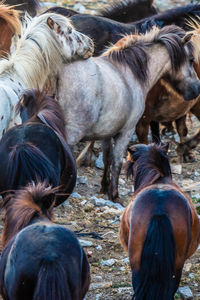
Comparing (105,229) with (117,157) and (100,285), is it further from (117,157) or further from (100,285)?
(100,285)

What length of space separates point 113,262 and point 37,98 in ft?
5.33

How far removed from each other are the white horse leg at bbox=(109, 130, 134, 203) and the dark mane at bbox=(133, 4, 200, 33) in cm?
290

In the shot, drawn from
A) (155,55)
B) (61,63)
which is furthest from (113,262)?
(155,55)

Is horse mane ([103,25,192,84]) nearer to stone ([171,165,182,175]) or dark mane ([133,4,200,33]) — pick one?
stone ([171,165,182,175])

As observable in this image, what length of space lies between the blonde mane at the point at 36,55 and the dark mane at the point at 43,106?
37.2 inches

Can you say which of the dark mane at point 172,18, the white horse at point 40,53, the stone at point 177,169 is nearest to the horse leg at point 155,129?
the stone at point 177,169

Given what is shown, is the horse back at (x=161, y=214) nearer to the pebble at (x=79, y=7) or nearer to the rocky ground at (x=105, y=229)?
the rocky ground at (x=105, y=229)

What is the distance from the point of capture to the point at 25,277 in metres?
2.90

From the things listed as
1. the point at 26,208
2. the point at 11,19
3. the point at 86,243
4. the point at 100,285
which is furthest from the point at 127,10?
the point at 26,208

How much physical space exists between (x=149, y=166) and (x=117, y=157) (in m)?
2.94

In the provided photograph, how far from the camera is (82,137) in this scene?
6.45 m

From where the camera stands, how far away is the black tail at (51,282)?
2803 mm

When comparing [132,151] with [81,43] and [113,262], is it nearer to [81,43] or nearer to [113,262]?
[113,262]

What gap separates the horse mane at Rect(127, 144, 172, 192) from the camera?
413 centimetres
